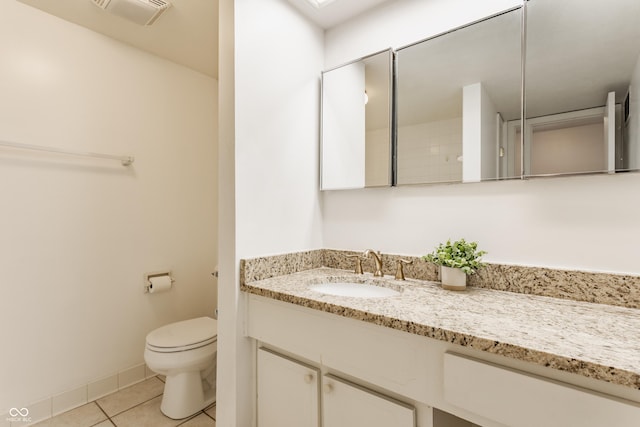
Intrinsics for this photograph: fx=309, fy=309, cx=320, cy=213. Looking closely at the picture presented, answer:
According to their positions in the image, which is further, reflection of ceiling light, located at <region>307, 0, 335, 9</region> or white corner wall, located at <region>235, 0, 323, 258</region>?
reflection of ceiling light, located at <region>307, 0, 335, 9</region>

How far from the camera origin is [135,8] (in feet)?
5.43

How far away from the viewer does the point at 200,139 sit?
2.53 m

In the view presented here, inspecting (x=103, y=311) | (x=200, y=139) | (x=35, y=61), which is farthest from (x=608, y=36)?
(x=103, y=311)

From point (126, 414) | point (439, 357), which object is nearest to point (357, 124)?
point (439, 357)

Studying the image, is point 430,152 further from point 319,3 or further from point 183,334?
point 183,334

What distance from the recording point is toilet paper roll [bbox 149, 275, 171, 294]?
214 centimetres

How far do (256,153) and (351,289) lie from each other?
779 millimetres

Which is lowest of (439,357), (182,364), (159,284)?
(182,364)

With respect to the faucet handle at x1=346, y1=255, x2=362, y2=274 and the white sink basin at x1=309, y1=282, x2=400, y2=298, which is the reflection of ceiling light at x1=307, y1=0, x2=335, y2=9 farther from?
the white sink basin at x1=309, y1=282, x2=400, y2=298

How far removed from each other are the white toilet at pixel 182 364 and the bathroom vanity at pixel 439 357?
1.94 ft

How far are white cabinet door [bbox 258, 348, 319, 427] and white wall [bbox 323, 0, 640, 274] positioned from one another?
705mm

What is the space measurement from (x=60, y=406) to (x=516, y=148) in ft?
8.90

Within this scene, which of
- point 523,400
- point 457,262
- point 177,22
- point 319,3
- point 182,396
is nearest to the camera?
point 523,400

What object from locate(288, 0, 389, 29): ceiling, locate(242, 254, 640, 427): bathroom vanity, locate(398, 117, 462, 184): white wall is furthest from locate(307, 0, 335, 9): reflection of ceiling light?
locate(242, 254, 640, 427): bathroom vanity
